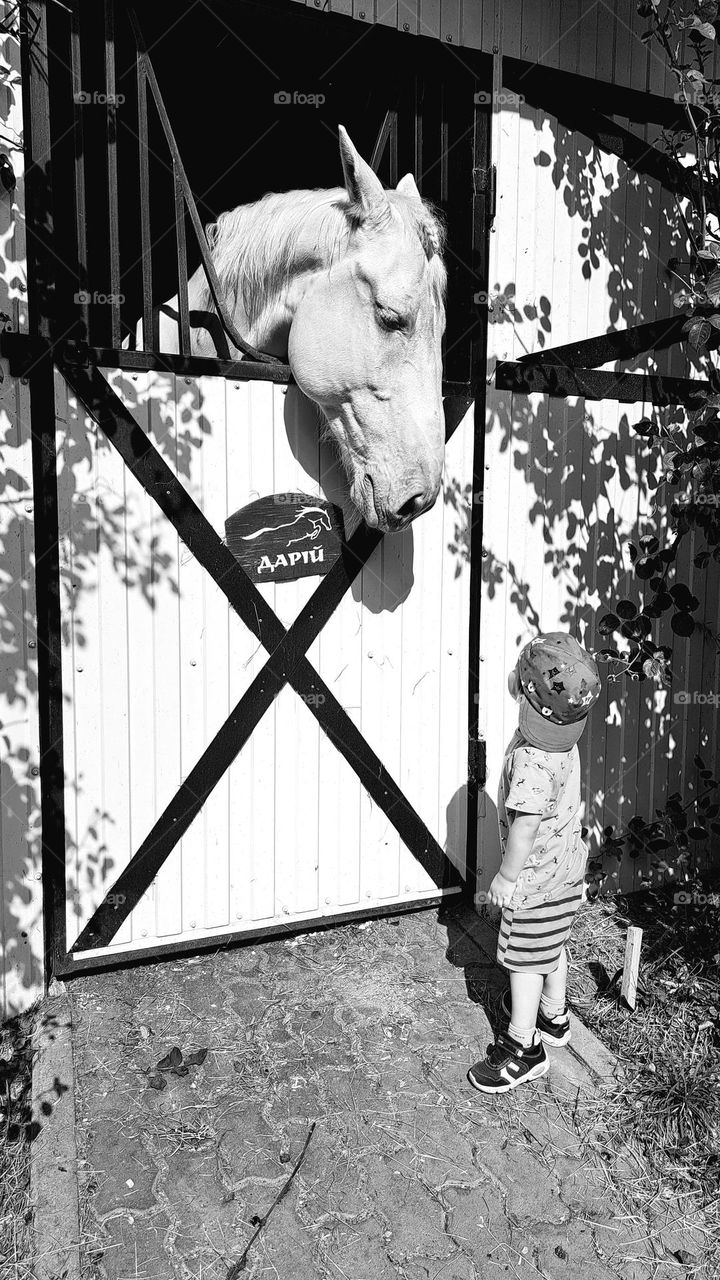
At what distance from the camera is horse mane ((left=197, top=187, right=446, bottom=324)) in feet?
9.36

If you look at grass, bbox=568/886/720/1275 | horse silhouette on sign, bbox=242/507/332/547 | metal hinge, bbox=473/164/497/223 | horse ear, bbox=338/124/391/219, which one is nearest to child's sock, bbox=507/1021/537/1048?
grass, bbox=568/886/720/1275

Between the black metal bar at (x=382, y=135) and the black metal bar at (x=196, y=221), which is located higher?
the black metal bar at (x=382, y=135)

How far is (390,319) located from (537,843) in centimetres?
184

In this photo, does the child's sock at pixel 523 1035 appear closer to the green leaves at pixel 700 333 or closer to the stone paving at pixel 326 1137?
the stone paving at pixel 326 1137

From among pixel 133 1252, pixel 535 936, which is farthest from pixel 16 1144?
pixel 535 936

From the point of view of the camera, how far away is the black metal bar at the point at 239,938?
3.09 metres

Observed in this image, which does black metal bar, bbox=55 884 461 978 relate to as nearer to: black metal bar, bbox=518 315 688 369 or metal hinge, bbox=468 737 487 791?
metal hinge, bbox=468 737 487 791

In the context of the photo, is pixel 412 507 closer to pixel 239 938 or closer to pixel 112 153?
pixel 112 153

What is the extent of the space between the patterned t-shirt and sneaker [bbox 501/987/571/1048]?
0.47 meters

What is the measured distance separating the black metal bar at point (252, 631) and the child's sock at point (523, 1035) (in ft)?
3.50

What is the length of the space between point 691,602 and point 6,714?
288cm

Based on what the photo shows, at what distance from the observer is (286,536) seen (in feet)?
10.5

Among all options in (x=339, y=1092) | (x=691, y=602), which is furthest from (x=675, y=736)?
(x=339, y=1092)

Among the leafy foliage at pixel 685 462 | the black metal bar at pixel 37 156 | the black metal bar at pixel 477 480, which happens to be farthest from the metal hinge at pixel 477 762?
the black metal bar at pixel 37 156
